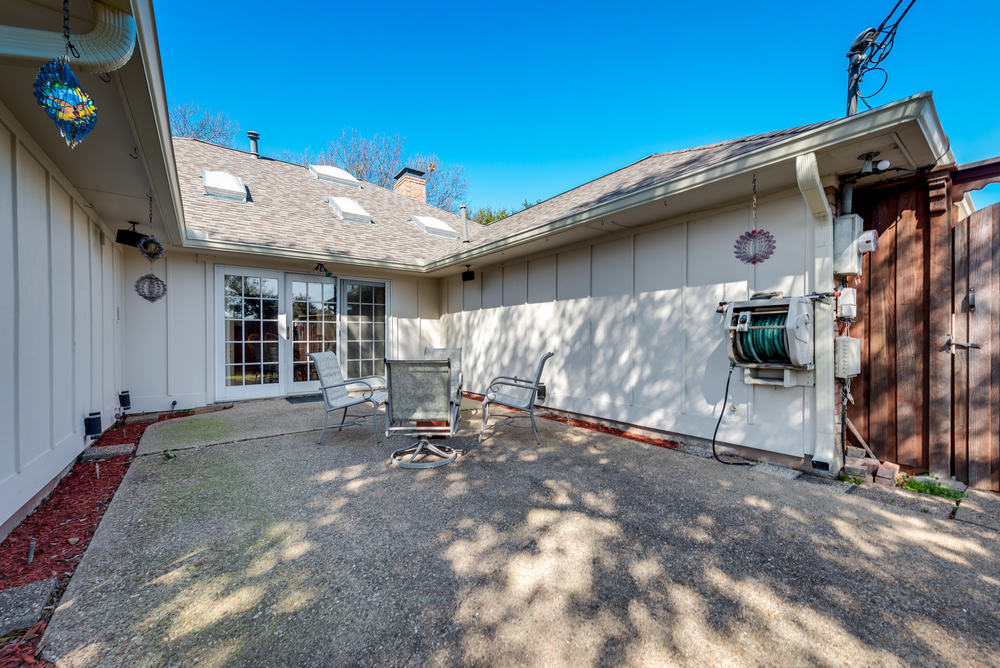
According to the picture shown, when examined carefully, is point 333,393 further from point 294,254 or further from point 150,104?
point 150,104

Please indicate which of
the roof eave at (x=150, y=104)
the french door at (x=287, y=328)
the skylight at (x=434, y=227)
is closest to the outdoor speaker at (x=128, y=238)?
the french door at (x=287, y=328)

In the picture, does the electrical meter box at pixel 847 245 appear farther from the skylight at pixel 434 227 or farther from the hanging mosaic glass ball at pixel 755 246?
the skylight at pixel 434 227

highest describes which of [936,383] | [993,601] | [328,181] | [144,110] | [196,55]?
[196,55]

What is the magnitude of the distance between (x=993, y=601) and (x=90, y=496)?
5191 mm

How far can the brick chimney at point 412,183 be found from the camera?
11.4 metres

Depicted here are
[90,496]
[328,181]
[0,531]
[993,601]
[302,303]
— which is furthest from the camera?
[328,181]

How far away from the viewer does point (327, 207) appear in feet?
26.9

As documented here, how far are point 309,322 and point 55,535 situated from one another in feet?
15.7

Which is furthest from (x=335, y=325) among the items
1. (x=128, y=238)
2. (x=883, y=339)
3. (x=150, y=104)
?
(x=883, y=339)

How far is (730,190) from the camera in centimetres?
342

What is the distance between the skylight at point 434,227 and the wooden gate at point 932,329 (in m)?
7.52

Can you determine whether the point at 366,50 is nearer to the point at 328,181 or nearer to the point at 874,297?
the point at 328,181

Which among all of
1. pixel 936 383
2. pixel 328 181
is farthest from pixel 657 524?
pixel 328 181

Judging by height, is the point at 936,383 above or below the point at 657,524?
above
